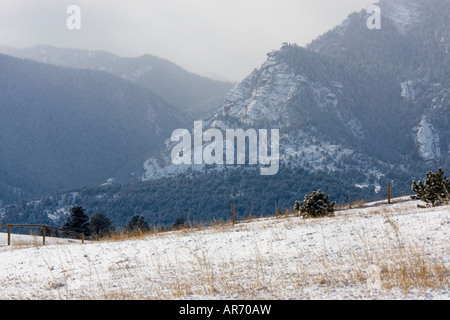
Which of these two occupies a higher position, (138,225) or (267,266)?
(267,266)

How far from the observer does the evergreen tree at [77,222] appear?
60844 mm

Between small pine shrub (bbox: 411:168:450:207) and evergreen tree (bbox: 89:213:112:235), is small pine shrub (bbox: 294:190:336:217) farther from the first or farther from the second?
evergreen tree (bbox: 89:213:112:235)

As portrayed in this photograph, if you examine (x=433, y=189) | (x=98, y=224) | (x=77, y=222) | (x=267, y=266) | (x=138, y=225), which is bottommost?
(x=98, y=224)

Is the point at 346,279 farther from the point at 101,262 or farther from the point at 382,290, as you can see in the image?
the point at 101,262

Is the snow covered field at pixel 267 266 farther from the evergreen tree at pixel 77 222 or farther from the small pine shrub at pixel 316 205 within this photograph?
the evergreen tree at pixel 77 222

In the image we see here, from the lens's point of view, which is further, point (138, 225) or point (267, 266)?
point (138, 225)

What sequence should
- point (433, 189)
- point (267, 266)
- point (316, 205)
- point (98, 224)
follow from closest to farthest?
point (267, 266) → point (433, 189) → point (316, 205) → point (98, 224)

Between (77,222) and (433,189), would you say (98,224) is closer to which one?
(77,222)

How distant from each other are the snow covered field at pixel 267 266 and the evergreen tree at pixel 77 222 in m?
48.8

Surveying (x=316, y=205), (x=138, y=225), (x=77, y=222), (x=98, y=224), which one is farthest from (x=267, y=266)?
(x=98, y=224)

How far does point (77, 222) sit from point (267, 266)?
56133 mm

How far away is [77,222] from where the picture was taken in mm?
61719
